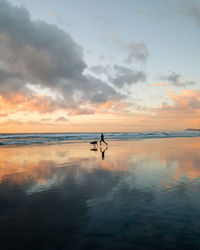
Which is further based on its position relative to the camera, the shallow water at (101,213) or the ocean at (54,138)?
the ocean at (54,138)

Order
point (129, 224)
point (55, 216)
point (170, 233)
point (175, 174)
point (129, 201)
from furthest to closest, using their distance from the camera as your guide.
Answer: point (175, 174)
point (129, 201)
point (55, 216)
point (129, 224)
point (170, 233)

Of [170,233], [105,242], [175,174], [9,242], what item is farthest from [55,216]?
[175,174]

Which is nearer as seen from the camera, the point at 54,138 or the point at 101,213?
the point at 101,213

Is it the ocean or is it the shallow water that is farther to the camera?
the ocean

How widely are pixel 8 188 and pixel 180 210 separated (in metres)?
6.72

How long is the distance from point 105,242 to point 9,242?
206 centimetres

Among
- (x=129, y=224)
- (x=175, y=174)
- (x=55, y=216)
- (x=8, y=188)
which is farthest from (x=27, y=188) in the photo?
(x=175, y=174)

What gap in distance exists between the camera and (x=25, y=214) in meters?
5.23

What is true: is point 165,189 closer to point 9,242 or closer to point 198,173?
point 198,173

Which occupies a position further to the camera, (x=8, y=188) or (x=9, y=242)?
(x=8, y=188)

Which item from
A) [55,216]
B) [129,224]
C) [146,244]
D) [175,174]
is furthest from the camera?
[175,174]

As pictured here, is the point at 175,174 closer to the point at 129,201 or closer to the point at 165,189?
the point at 165,189

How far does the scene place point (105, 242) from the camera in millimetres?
3889

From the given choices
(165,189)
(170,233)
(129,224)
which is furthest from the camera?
(165,189)
